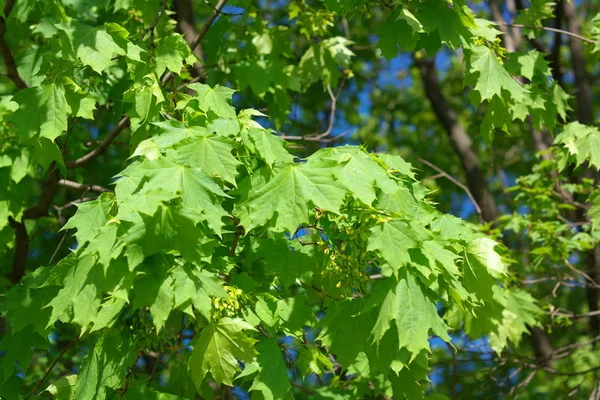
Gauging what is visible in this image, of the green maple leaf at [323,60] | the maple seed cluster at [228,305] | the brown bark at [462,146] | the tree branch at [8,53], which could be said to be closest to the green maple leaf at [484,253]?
the maple seed cluster at [228,305]

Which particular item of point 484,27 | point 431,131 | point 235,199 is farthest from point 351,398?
point 431,131

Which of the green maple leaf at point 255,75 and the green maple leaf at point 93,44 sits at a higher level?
the green maple leaf at point 93,44

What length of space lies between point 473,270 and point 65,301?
6.50 ft

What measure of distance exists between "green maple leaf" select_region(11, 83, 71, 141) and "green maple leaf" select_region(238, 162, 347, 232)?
4.12 ft

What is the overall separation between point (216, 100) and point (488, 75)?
65.3 inches

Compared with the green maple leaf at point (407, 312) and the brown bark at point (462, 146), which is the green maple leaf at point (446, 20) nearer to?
the green maple leaf at point (407, 312)

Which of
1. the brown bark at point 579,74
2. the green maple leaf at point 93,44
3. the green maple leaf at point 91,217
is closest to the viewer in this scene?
the green maple leaf at point 91,217

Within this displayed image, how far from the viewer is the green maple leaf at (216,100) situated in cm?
381

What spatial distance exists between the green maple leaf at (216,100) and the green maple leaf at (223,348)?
1.14 meters

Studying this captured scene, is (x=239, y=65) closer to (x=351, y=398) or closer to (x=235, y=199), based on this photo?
(x=235, y=199)

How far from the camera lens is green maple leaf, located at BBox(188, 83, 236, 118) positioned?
381 centimetres

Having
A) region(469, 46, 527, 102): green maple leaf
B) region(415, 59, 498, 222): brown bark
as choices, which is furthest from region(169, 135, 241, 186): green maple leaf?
region(415, 59, 498, 222): brown bark

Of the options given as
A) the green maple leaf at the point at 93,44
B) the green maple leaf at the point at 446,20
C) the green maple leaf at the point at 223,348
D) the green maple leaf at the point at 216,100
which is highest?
the green maple leaf at the point at 446,20

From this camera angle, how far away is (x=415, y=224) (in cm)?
334
